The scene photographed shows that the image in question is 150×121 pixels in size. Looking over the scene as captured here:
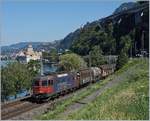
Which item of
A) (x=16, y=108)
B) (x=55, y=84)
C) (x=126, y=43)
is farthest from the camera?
(x=126, y=43)

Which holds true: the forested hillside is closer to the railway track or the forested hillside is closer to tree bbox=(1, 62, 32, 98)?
tree bbox=(1, 62, 32, 98)

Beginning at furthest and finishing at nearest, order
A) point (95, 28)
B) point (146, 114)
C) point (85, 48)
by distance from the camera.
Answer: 1. point (95, 28)
2. point (85, 48)
3. point (146, 114)

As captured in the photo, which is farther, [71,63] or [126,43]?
[126,43]

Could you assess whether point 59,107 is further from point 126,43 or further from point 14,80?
point 126,43

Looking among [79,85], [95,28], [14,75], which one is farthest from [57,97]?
[95,28]

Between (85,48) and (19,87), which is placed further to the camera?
(85,48)

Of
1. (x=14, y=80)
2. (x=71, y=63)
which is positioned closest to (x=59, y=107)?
(x=14, y=80)

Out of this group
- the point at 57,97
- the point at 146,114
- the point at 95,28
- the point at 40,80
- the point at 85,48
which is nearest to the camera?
the point at 146,114

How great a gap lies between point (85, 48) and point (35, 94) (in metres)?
125

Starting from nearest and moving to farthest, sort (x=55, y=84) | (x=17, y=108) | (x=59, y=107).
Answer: (x=59, y=107)
(x=17, y=108)
(x=55, y=84)

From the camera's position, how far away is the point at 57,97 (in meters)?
37.3

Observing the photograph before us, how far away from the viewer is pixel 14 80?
62.3 m

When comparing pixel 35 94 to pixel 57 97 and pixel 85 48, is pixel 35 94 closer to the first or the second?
pixel 57 97

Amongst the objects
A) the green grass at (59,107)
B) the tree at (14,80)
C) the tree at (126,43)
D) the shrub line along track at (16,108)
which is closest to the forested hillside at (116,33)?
the tree at (126,43)
